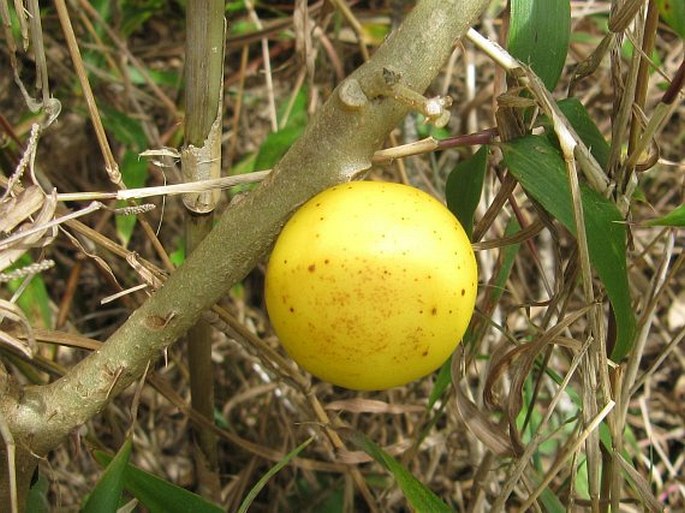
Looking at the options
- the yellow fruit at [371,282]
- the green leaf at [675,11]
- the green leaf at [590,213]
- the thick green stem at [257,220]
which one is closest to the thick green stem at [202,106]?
the thick green stem at [257,220]

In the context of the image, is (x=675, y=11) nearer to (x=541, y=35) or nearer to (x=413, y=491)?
(x=541, y=35)

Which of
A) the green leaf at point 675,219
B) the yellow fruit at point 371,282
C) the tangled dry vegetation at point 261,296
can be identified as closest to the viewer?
the yellow fruit at point 371,282

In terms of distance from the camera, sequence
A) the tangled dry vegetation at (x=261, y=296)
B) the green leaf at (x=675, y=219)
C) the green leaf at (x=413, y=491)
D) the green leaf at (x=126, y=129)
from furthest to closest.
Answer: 1. the green leaf at (x=126, y=129)
2. the tangled dry vegetation at (x=261, y=296)
3. the green leaf at (x=413, y=491)
4. the green leaf at (x=675, y=219)

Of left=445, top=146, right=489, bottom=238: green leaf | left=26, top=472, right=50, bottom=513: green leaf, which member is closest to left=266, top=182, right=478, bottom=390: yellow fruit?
left=445, top=146, right=489, bottom=238: green leaf

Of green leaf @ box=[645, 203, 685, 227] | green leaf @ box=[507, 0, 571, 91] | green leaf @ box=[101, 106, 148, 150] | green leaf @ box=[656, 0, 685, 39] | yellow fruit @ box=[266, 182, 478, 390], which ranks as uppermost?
green leaf @ box=[656, 0, 685, 39]

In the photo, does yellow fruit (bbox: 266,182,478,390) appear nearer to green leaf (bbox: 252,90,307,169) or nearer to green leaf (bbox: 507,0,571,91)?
green leaf (bbox: 507,0,571,91)

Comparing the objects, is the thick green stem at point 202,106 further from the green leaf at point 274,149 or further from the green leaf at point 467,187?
the green leaf at point 274,149
